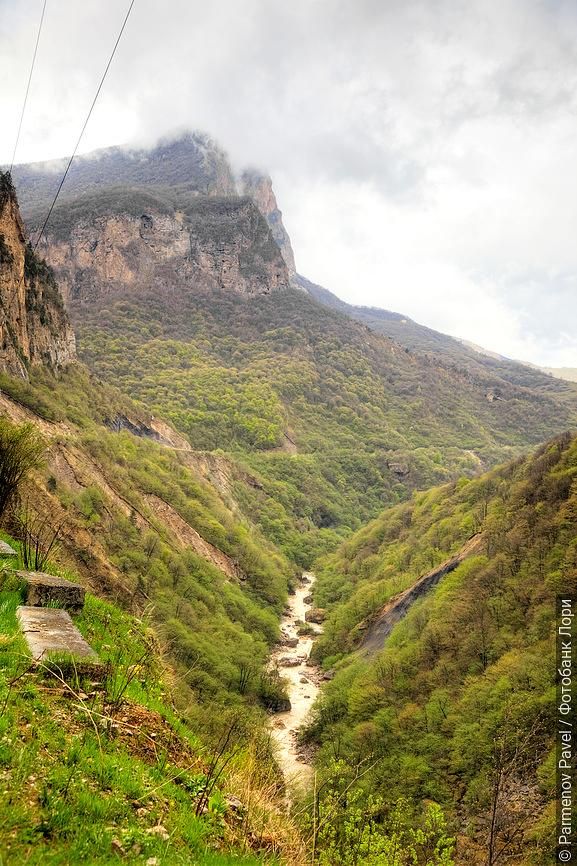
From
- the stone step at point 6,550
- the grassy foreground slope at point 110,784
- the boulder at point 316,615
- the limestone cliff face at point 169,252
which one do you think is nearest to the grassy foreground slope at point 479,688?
the grassy foreground slope at point 110,784

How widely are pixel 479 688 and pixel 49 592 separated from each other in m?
20.8

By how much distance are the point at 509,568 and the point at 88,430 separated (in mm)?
35607

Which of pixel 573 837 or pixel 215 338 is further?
pixel 215 338

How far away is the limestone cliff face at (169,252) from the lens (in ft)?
505

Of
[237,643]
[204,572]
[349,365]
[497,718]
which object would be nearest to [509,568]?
[497,718]

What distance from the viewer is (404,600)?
37094 mm

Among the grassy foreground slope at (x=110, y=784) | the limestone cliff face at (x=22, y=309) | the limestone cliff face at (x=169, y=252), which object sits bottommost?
the grassy foreground slope at (x=110, y=784)

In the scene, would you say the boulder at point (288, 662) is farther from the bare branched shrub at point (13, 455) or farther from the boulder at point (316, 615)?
the bare branched shrub at point (13, 455)

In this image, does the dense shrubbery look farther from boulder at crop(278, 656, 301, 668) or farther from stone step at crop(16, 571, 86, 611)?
stone step at crop(16, 571, 86, 611)

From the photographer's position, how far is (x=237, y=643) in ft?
116

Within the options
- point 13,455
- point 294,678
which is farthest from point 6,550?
point 294,678

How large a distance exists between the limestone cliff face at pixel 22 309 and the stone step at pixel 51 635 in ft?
122

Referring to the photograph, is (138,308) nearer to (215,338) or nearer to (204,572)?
(215,338)

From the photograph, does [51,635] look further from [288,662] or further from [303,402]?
[303,402]
